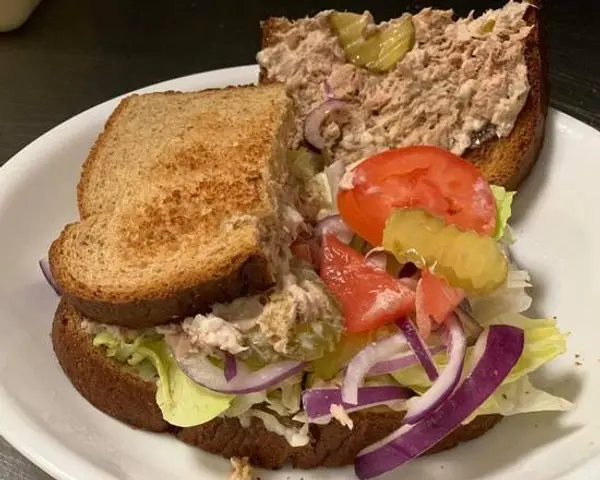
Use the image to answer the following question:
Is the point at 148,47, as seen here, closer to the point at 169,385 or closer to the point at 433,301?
the point at 169,385

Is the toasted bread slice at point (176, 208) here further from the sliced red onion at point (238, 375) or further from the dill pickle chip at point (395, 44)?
the dill pickle chip at point (395, 44)

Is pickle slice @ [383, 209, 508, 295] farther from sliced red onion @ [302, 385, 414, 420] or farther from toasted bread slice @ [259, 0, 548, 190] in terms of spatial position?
toasted bread slice @ [259, 0, 548, 190]

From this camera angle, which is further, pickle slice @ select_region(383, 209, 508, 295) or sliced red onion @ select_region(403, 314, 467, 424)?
pickle slice @ select_region(383, 209, 508, 295)

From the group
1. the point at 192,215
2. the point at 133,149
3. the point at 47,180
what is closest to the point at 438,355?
the point at 192,215

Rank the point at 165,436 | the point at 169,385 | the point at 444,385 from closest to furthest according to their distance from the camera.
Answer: the point at 444,385
the point at 169,385
the point at 165,436

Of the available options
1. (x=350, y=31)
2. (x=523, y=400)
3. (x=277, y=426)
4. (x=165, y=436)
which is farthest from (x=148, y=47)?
(x=523, y=400)

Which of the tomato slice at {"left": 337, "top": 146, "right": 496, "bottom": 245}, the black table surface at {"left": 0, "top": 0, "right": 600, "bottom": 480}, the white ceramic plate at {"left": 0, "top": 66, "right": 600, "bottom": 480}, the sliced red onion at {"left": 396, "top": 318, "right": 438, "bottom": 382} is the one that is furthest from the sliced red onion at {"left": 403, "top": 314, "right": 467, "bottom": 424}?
the black table surface at {"left": 0, "top": 0, "right": 600, "bottom": 480}

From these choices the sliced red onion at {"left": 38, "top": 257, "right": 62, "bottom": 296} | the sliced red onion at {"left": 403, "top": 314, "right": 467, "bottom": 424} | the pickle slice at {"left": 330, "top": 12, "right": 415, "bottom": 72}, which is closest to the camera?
the sliced red onion at {"left": 403, "top": 314, "right": 467, "bottom": 424}
